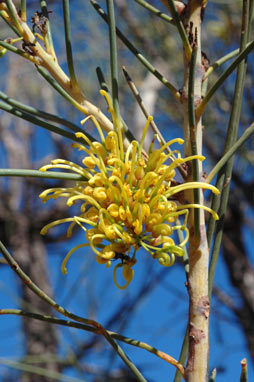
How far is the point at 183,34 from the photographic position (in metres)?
0.45

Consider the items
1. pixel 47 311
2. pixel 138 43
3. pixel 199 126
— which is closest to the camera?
pixel 199 126

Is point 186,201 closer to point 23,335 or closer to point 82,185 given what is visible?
point 82,185


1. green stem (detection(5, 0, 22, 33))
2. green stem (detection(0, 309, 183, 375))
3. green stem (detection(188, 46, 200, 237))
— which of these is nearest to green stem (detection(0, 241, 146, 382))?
green stem (detection(0, 309, 183, 375))

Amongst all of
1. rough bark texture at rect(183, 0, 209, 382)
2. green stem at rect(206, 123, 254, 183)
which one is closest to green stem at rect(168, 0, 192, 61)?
rough bark texture at rect(183, 0, 209, 382)

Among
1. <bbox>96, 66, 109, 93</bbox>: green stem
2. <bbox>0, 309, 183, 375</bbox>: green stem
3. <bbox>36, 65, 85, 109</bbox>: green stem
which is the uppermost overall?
<bbox>96, 66, 109, 93</bbox>: green stem

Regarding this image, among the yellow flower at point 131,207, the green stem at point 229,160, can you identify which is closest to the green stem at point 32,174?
the yellow flower at point 131,207

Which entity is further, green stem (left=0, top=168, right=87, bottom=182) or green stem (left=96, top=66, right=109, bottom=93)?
green stem (left=96, top=66, right=109, bottom=93)

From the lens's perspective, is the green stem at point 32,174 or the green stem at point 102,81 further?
the green stem at point 102,81

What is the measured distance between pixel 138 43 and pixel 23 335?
140 centimetres

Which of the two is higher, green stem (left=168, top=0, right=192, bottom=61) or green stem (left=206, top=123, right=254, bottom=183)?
green stem (left=168, top=0, right=192, bottom=61)

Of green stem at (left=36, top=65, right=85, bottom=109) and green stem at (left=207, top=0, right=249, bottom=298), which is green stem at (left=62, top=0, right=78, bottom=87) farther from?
green stem at (left=207, top=0, right=249, bottom=298)

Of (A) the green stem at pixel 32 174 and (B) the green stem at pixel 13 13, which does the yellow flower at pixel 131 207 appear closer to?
(A) the green stem at pixel 32 174

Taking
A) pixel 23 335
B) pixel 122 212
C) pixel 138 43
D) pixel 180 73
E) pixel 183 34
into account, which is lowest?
pixel 122 212

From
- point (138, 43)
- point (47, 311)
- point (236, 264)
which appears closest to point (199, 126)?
point (236, 264)
